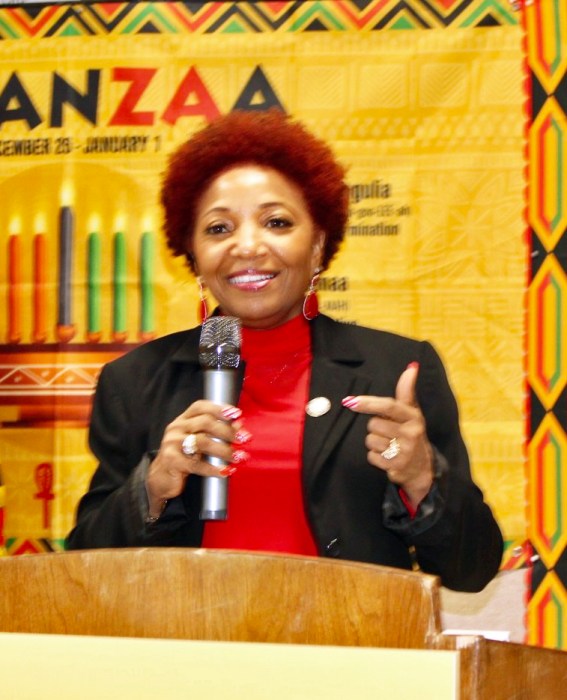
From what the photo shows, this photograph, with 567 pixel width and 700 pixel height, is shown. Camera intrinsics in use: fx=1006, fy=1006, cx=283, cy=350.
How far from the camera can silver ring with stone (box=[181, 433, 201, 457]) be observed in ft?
4.30

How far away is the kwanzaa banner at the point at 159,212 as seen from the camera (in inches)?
91.0

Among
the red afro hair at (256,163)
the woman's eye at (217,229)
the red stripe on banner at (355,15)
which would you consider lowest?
the woman's eye at (217,229)

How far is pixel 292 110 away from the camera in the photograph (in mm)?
2393

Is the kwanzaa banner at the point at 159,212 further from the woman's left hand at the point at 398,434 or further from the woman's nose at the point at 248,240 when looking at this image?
the woman's left hand at the point at 398,434

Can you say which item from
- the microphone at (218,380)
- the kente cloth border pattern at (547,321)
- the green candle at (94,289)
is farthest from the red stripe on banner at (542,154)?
the microphone at (218,380)

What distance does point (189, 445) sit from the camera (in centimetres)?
132

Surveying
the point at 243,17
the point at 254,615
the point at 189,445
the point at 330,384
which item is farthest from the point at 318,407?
the point at 243,17

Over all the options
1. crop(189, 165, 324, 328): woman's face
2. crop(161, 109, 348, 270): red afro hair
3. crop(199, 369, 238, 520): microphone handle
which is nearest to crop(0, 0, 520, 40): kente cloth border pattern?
crop(161, 109, 348, 270): red afro hair

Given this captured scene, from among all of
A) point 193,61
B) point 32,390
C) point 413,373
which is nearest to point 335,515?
point 413,373

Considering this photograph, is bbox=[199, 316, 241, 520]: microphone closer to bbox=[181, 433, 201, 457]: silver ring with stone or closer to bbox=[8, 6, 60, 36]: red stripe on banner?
bbox=[181, 433, 201, 457]: silver ring with stone

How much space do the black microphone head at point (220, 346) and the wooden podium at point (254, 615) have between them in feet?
1.81

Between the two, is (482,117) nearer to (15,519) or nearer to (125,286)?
(125,286)

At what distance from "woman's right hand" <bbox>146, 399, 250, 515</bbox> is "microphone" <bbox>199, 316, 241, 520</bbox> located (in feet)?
0.04

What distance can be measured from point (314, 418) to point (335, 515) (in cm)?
15
